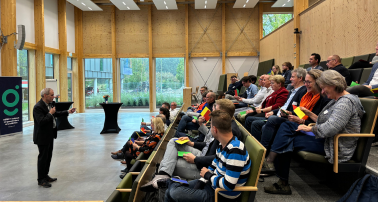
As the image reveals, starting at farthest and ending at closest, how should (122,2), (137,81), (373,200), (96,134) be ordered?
(137,81), (122,2), (96,134), (373,200)

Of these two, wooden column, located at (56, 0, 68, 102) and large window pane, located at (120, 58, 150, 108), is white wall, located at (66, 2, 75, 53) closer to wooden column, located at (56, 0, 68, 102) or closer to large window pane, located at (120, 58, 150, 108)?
wooden column, located at (56, 0, 68, 102)

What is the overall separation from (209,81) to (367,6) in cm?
905

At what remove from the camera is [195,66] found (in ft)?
47.2

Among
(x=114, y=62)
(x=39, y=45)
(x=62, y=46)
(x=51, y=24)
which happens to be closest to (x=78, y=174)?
(x=39, y=45)

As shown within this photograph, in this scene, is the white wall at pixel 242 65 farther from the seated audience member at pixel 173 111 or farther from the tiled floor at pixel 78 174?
the tiled floor at pixel 78 174

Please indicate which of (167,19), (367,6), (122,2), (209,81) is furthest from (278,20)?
(367,6)

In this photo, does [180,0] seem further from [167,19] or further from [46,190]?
[46,190]

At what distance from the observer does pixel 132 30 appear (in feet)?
47.0

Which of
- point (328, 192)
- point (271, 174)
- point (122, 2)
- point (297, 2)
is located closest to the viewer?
point (328, 192)

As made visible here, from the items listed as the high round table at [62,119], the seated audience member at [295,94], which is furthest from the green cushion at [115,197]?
the high round table at [62,119]

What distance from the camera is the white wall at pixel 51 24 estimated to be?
11633 mm

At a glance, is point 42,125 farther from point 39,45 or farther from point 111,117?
point 39,45

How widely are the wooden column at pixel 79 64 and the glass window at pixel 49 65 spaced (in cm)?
191

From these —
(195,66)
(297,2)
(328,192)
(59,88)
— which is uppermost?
(297,2)
